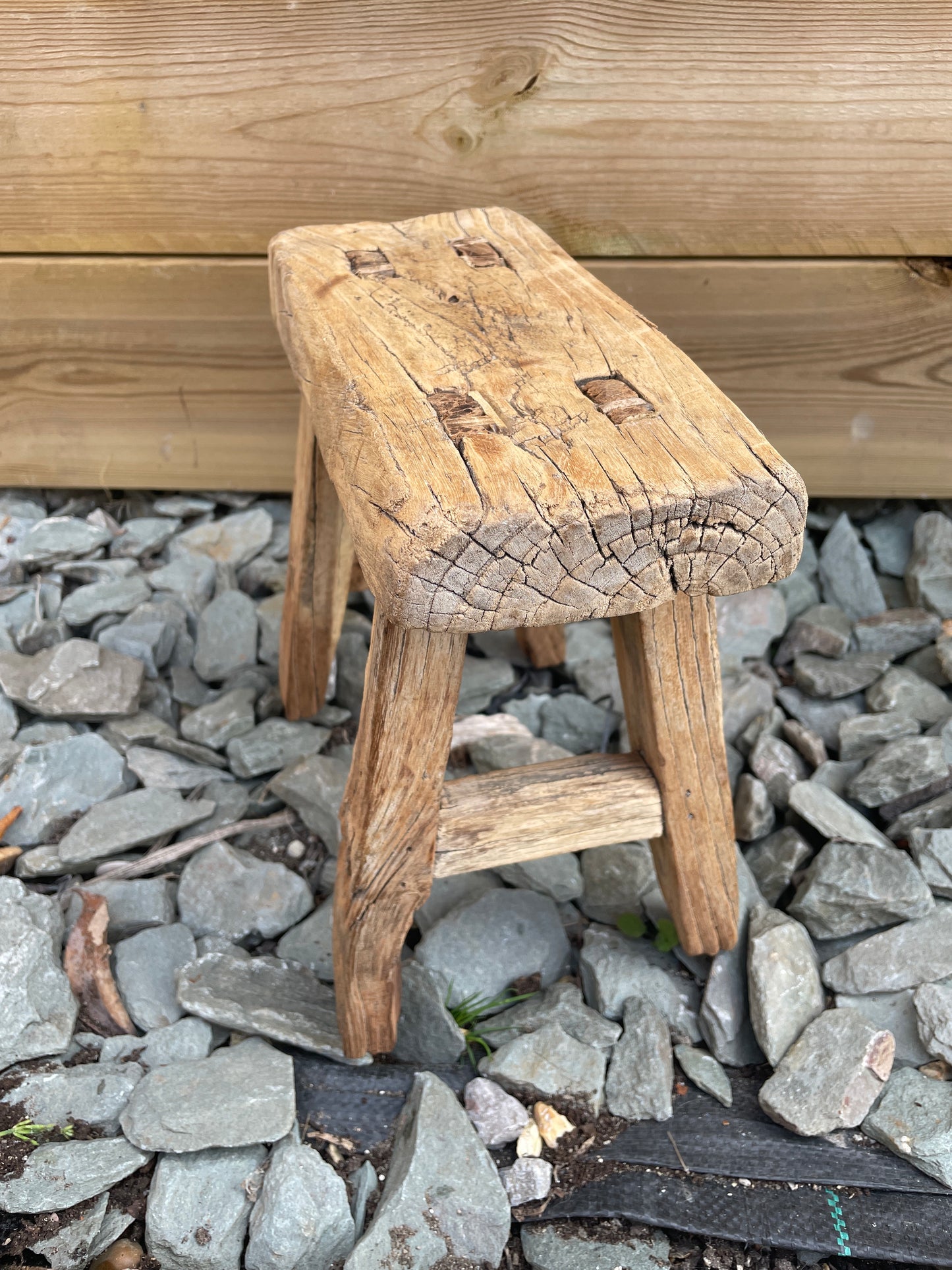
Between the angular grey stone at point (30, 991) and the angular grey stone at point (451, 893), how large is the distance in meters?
0.54

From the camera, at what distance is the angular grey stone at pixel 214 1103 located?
54.7 inches

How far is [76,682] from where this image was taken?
2064 millimetres

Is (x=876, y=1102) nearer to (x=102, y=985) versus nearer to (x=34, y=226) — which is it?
(x=102, y=985)

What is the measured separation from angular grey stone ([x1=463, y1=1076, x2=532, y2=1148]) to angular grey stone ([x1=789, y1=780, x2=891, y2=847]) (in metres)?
0.65

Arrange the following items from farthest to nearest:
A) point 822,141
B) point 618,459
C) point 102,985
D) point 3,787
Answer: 1. point 822,141
2. point 3,787
3. point 102,985
4. point 618,459

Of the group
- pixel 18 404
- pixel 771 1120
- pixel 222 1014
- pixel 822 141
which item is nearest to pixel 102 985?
pixel 222 1014

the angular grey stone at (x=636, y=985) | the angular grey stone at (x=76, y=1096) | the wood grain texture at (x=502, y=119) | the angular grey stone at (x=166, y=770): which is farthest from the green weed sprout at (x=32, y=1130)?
the wood grain texture at (x=502, y=119)

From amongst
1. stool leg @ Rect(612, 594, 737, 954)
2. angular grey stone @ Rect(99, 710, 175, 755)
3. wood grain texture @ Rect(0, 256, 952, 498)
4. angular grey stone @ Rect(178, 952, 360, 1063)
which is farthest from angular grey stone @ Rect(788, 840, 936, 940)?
angular grey stone @ Rect(99, 710, 175, 755)

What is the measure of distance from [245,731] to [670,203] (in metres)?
1.31

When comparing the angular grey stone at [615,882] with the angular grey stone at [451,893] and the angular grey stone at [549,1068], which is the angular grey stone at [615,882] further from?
the angular grey stone at [549,1068]

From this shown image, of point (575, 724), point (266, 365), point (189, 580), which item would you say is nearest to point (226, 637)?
point (189, 580)

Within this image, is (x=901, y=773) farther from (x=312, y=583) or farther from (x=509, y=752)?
(x=312, y=583)

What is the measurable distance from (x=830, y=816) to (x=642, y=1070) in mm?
536

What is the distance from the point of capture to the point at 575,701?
2139 mm
